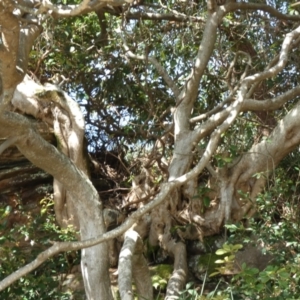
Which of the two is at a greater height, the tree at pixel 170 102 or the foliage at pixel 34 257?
the tree at pixel 170 102

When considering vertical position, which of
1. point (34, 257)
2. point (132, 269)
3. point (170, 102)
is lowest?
point (132, 269)

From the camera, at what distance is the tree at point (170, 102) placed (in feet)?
17.3

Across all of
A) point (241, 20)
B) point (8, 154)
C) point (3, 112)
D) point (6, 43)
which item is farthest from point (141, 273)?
point (241, 20)

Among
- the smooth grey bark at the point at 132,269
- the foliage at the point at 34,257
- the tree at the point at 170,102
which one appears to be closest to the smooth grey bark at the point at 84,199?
the tree at the point at 170,102

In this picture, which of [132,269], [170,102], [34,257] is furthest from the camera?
[170,102]

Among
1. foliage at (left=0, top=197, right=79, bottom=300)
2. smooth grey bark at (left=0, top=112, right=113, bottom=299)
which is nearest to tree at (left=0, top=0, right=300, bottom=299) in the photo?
smooth grey bark at (left=0, top=112, right=113, bottom=299)

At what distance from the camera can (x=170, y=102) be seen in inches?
269

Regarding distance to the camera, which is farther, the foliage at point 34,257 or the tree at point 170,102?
the tree at point 170,102

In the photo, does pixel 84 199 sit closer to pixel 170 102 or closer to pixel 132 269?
pixel 132 269

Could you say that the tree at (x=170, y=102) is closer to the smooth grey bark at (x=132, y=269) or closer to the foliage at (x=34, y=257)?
the smooth grey bark at (x=132, y=269)

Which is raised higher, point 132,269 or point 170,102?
Answer: point 170,102

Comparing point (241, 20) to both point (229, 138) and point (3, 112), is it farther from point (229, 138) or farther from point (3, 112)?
point (3, 112)

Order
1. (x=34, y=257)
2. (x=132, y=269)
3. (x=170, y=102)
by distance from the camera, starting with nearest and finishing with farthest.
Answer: (x=132, y=269) → (x=34, y=257) → (x=170, y=102)

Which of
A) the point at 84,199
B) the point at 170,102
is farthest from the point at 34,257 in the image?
the point at 170,102
